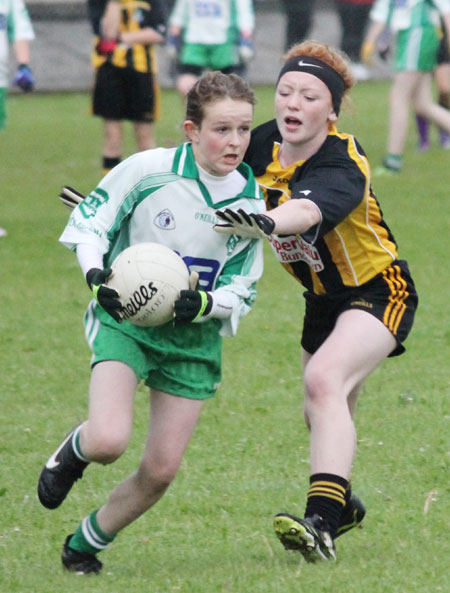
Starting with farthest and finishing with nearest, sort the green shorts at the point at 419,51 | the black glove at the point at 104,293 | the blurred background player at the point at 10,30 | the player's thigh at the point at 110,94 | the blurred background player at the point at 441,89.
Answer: the blurred background player at the point at 441,89 → the green shorts at the point at 419,51 → the player's thigh at the point at 110,94 → the blurred background player at the point at 10,30 → the black glove at the point at 104,293

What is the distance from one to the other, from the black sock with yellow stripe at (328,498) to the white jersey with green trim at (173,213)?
64cm

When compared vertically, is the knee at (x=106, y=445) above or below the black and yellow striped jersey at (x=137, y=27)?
above

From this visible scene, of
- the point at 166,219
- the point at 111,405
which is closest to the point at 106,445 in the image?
the point at 111,405

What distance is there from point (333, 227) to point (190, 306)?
0.71 meters

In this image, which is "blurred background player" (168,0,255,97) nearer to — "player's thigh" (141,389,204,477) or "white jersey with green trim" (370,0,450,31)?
"white jersey with green trim" (370,0,450,31)

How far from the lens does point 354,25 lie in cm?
2516

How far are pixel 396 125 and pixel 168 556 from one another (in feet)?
30.5

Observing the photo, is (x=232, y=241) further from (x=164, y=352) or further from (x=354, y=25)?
(x=354, y=25)

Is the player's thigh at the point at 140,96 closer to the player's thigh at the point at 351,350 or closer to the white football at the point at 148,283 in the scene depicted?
the player's thigh at the point at 351,350

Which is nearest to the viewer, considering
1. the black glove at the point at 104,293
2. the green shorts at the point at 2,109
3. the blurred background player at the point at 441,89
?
the black glove at the point at 104,293

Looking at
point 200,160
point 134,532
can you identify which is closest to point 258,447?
point 134,532

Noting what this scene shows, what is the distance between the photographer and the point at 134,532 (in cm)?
545

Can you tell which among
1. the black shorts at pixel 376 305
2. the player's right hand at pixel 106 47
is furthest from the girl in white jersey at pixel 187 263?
Answer: the player's right hand at pixel 106 47

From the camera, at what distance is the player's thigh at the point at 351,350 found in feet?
16.0
